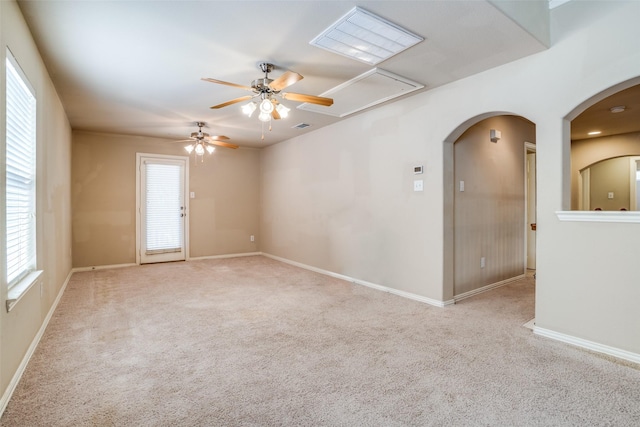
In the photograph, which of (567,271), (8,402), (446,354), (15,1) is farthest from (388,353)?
(15,1)

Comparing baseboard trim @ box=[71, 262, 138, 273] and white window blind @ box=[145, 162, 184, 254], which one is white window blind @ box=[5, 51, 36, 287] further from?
white window blind @ box=[145, 162, 184, 254]

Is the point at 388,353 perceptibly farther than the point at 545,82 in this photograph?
No

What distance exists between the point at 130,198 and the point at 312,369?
17.8 ft

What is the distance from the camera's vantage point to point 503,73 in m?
3.08

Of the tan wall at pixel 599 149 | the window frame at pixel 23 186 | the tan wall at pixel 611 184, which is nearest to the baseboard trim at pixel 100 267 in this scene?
the window frame at pixel 23 186

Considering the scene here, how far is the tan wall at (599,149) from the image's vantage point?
225 inches

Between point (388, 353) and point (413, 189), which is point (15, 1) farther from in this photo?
point (413, 189)

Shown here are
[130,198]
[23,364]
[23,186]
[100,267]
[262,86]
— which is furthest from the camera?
[130,198]

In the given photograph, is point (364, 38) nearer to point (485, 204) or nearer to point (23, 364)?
point (485, 204)

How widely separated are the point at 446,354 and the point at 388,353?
44cm

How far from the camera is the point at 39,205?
287cm

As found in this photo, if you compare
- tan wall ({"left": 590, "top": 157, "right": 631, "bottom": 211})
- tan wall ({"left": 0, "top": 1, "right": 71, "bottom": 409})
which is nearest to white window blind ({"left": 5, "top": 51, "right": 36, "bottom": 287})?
tan wall ({"left": 0, "top": 1, "right": 71, "bottom": 409})

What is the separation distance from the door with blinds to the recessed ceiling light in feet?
16.3

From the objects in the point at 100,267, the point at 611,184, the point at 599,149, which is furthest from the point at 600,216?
the point at 100,267
